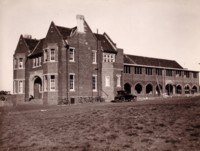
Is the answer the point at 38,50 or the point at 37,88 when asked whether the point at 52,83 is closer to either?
the point at 37,88

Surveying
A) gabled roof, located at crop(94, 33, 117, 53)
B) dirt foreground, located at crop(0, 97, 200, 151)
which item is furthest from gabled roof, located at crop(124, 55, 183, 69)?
dirt foreground, located at crop(0, 97, 200, 151)

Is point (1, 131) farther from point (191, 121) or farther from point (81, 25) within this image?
point (81, 25)

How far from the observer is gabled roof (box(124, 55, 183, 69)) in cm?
5235

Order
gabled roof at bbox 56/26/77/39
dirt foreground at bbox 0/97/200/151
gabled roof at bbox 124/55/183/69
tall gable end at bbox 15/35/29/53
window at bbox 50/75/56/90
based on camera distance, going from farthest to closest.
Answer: gabled roof at bbox 124/55/183/69
tall gable end at bbox 15/35/29/53
gabled roof at bbox 56/26/77/39
window at bbox 50/75/56/90
dirt foreground at bbox 0/97/200/151

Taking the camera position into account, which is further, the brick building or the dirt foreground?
the brick building

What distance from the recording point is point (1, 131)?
16.1m

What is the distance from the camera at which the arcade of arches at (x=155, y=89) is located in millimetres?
50888

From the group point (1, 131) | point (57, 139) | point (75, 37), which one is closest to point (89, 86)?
point (75, 37)

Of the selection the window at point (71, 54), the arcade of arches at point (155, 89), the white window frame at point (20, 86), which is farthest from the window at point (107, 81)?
the white window frame at point (20, 86)

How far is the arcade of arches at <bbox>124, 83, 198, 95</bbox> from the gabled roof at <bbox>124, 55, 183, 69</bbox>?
12.1 feet

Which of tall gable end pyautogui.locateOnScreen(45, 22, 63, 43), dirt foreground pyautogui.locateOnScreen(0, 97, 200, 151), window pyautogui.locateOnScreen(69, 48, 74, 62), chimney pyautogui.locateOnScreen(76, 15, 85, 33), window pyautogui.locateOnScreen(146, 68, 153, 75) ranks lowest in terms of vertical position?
dirt foreground pyautogui.locateOnScreen(0, 97, 200, 151)

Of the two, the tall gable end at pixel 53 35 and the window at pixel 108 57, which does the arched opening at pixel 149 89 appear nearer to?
the window at pixel 108 57

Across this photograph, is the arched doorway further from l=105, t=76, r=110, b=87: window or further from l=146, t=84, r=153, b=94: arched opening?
l=146, t=84, r=153, b=94: arched opening

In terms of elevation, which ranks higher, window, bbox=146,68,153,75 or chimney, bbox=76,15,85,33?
chimney, bbox=76,15,85,33
